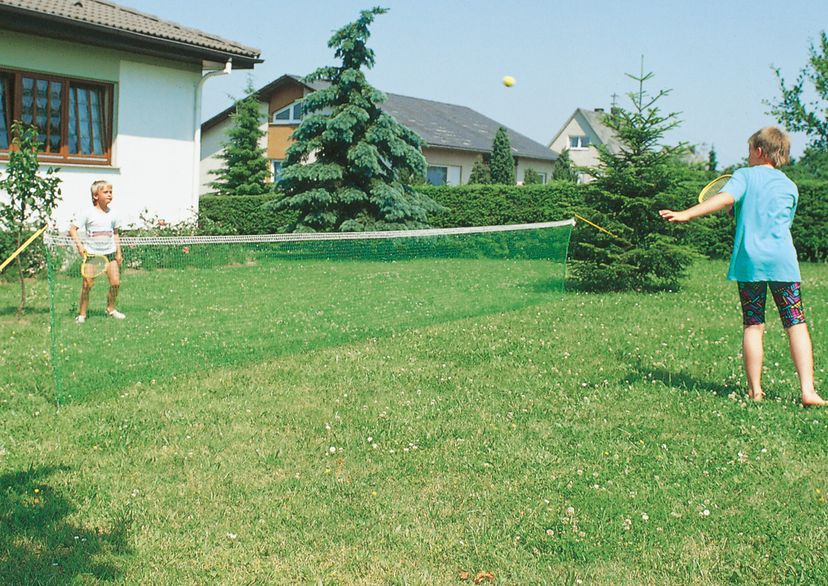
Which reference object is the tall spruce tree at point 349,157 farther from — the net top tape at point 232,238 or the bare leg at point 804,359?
Result: the bare leg at point 804,359

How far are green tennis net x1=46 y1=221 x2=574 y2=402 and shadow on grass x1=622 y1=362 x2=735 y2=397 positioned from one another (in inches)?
112

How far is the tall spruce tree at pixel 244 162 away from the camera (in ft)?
113

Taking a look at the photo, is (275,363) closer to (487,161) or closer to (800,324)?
(800,324)

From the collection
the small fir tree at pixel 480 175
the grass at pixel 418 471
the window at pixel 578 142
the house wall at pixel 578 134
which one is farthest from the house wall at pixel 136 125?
the window at pixel 578 142

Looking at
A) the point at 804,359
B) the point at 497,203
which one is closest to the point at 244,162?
the point at 497,203

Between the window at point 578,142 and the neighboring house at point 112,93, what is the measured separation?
5052 centimetres

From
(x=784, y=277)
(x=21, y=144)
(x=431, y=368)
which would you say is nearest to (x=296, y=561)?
(x=431, y=368)

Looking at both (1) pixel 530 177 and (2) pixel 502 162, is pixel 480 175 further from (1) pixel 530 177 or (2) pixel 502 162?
(1) pixel 530 177

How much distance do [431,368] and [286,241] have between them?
80.1 inches

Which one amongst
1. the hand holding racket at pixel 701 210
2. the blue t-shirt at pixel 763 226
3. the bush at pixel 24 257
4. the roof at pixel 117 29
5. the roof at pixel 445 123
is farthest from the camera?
the roof at pixel 445 123

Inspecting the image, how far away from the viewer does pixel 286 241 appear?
815cm

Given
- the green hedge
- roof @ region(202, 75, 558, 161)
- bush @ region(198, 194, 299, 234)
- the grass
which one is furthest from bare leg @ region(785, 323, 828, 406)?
roof @ region(202, 75, 558, 161)

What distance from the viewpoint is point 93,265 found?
6328 millimetres

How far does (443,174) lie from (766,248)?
34.5 m
